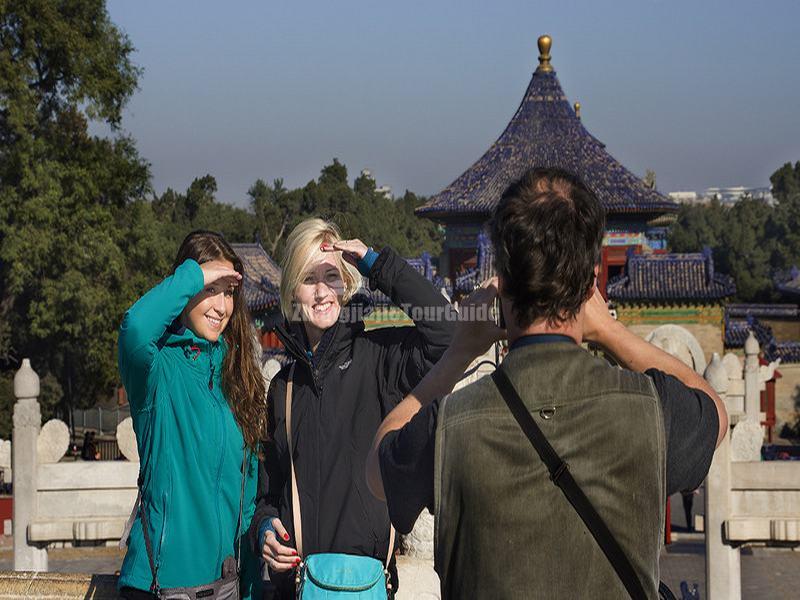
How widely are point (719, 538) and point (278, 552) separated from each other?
4.69 m

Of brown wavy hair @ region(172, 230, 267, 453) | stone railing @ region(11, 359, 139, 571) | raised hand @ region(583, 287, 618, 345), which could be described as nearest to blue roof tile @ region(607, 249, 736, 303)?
stone railing @ region(11, 359, 139, 571)

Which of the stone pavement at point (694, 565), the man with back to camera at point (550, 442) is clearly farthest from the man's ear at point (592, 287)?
the stone pavement at point (694, 565)

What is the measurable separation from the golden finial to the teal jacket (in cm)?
3057

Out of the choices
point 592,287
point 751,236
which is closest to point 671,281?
point 592,287

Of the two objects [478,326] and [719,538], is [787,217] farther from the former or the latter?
[478,326]

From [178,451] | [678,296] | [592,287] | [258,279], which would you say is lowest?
[178,451]

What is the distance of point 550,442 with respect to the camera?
1976 mm

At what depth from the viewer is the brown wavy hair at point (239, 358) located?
10.3 feet

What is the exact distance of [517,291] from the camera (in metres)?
2.03

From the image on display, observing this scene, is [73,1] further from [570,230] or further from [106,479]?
[570,230]

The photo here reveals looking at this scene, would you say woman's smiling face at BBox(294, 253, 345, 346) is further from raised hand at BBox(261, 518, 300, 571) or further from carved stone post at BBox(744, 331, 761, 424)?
carved stone post at BBox(744, 331, 761, 424)

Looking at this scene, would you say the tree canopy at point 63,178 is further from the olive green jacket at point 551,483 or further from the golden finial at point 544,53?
the olive green jacket at point 551,483

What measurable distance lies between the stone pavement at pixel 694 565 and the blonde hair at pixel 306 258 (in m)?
9.45

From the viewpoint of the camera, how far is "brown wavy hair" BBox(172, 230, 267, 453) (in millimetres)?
3131
